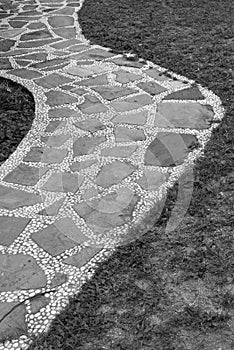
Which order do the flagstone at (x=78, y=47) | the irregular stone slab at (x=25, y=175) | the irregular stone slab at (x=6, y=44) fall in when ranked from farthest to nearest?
the irregular stone slab at (x=6, y=44), the flagstone at (x=78, y=47), the irregular stone slab at (x=25, y=175)

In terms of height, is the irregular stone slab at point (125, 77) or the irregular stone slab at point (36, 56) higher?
the irregular stone slab at point (125, 77)

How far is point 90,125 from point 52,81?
1.10 metres

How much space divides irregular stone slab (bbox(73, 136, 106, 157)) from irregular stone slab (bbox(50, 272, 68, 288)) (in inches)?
56.5

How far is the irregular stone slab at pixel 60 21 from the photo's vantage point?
749 cm

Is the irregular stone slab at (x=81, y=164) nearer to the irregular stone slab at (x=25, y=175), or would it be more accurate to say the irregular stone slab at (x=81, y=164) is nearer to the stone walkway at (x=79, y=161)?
the stone walkway at (x=79, y=161)

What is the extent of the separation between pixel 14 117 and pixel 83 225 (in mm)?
1794

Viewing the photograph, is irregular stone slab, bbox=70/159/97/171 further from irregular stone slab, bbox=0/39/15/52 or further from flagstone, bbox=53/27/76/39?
flagstone, bbox=53/27/76/39

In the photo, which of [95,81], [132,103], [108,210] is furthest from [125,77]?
[108,210]

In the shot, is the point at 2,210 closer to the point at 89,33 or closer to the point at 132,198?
the point at 132,198

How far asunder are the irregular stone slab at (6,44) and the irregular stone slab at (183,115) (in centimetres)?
238

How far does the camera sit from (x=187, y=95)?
539 centimetres

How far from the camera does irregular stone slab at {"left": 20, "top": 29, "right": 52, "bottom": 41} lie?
7.05 metres

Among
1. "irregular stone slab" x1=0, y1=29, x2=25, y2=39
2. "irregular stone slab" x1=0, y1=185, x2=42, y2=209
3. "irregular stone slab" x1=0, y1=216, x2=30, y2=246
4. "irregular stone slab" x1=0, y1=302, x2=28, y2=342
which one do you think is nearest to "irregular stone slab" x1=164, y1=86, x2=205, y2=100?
"irregular stone slab" x1=0, y1=185, x2=42, y2=209

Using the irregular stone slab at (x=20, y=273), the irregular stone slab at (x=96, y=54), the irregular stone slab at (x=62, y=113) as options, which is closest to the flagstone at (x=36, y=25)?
the irregular stone slab at (x=96, y=54)
